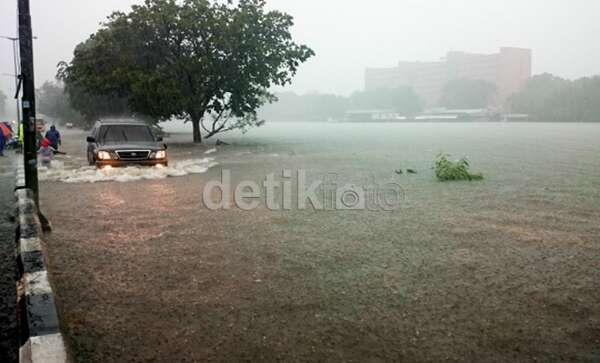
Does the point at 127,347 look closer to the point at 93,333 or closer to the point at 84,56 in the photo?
the point at 93,333

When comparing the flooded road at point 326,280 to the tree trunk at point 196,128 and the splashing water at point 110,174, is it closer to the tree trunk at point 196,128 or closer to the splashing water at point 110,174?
the splashing water at point 110,174

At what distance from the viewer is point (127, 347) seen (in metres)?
3.90

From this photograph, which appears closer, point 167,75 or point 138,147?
point 138,147

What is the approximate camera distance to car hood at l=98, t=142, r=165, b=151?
48.5 ft

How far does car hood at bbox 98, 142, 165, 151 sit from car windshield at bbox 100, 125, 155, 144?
73 centimetres

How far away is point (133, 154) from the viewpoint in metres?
15.1

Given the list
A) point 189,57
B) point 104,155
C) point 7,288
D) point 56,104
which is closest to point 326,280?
point 7,288

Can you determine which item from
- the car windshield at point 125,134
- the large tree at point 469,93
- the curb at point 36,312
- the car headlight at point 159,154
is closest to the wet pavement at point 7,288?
the curb at point 36,312

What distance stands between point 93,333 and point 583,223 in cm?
827

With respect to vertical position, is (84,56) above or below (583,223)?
above

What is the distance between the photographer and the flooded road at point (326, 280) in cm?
399

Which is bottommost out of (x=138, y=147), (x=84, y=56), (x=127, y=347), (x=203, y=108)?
(x=127, y=347)

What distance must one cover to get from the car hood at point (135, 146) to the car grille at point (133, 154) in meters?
0.10

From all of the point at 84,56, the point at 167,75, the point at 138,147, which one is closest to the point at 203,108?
the point at 167,75
